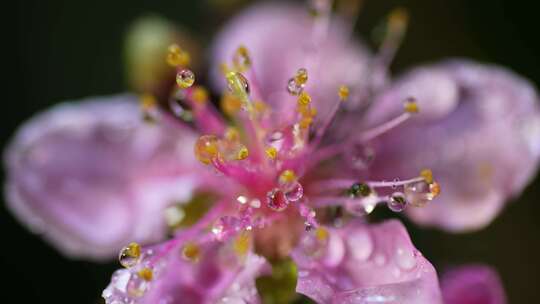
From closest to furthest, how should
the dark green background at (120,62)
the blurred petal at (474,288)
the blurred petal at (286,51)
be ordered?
the blurred petal at (474,288)
the blurred petal at (286,51)
the dark green background at (120,62)

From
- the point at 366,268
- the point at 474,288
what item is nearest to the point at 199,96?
the point at 366,268

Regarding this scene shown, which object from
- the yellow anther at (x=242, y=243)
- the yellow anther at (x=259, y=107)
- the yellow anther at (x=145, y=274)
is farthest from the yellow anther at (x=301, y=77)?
the yellow anther at (x=145, y=274)

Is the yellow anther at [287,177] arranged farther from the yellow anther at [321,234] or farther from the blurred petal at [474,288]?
the blurred petal at [474,288]

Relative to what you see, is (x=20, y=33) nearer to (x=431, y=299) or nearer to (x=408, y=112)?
(x=408, y=112)

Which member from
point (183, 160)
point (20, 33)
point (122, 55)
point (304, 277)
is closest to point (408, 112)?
point (304, 277)

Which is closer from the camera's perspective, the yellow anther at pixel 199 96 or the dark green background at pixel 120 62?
the yellow anther at pixel 199 96

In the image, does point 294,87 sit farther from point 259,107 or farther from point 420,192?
point 420,192
